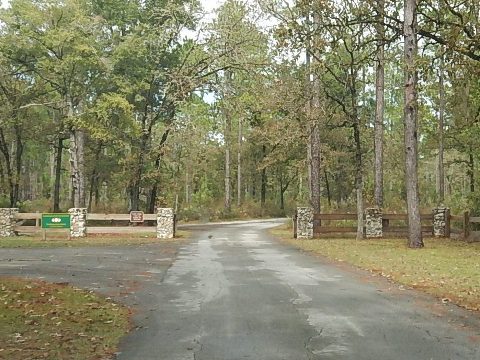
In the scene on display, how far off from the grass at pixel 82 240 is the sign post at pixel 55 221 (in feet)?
2.00

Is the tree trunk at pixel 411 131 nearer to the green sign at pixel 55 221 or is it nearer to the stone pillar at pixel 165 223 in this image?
the stone pillar at pixel 165 223

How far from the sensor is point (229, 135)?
50.6 metres

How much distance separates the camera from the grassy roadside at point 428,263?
34.4 ft

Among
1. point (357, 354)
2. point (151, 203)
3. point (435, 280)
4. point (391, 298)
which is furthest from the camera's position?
point (151, 203)

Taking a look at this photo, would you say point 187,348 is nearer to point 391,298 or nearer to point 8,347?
point 8,347

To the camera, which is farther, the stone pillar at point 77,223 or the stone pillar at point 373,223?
the stone pillar at point 77,223

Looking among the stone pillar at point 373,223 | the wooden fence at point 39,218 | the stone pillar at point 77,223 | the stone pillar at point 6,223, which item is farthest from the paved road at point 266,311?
the stone pillar at point 6,223

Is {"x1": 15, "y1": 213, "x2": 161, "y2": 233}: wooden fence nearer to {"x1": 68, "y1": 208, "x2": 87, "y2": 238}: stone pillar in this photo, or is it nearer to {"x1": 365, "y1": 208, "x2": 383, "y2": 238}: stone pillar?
{"x1": 68, "y1": 208, "x2": 87, "y2": 238}: stone pillar

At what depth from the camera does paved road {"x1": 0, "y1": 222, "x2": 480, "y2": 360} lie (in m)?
6.27

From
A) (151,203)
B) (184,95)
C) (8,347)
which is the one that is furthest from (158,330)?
(151,203)

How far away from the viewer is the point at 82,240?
77.8 feet

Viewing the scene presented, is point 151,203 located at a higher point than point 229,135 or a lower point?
lower

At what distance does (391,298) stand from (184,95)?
2091 cm

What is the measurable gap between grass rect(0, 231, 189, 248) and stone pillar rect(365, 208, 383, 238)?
334 inches
